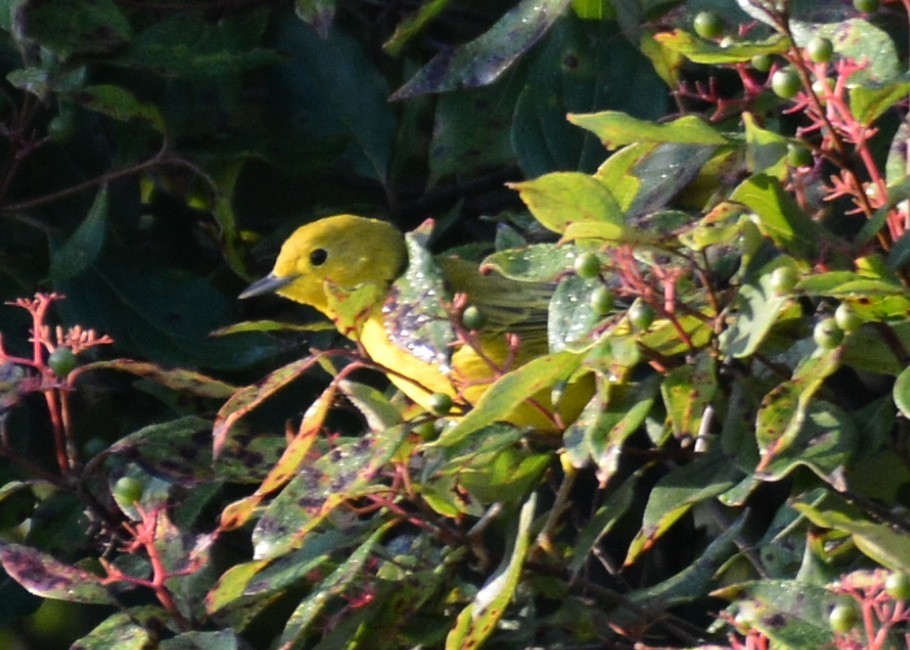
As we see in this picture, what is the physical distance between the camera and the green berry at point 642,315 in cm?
165

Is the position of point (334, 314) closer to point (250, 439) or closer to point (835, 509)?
point (250, 439)

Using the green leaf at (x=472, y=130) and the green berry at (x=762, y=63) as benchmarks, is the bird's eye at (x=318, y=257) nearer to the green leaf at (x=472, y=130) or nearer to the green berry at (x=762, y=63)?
the green leaf at (x=472, y=130)

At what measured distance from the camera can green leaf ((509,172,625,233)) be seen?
160cm

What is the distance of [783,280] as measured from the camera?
1539 mm

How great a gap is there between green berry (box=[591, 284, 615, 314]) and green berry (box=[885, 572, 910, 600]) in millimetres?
411

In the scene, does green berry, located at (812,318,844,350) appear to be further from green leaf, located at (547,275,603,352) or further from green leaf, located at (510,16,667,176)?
green leaf, located at (510,16,667,176)

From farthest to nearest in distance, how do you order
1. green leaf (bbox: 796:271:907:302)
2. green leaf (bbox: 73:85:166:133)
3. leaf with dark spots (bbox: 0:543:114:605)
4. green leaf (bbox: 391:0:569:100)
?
green leaf (bbox: 73:85:166:133) < green leaf (bbox: 391:0:569:100) < leaf with dark spots (bbox: 0:543:114:605) < green leaf (bbox: 796:271:907:302)

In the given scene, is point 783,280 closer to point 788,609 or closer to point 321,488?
point 788,609

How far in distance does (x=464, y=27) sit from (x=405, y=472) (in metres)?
1.63

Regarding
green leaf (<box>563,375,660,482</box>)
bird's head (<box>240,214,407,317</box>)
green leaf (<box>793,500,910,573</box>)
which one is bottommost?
bird's head (<box>240,214,407,317</box>)

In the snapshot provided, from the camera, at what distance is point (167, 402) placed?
2871mm

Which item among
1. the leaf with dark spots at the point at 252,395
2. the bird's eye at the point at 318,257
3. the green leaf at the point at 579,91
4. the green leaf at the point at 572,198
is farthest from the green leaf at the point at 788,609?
the bird's eye at the point at 318,257

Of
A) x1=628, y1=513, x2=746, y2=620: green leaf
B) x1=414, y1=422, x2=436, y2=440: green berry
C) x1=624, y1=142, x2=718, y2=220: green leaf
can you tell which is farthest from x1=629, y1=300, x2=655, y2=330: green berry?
x1=628, y1=513, x2=746, y2=620: green leaf

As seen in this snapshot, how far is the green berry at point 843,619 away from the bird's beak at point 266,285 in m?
1.69
